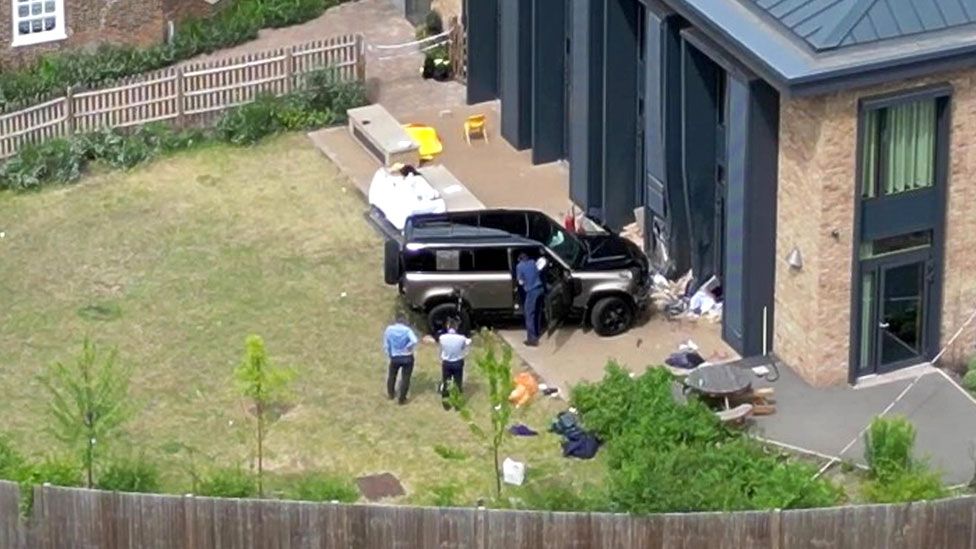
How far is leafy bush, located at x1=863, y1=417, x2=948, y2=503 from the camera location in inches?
1250

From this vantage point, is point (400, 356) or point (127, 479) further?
point (400, 356)

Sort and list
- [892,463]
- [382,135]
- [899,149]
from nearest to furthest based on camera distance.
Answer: [892,463] → [899,149] → [382,135]

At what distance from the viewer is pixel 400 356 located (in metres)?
35.1

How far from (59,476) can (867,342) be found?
1099 cm

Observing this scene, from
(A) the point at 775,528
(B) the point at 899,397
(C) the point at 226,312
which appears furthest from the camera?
(C) the point at 226,312

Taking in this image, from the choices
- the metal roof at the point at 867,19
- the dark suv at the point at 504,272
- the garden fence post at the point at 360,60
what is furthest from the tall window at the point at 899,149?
the garden fence post at the point at 360,60

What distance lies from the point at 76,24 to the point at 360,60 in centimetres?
587

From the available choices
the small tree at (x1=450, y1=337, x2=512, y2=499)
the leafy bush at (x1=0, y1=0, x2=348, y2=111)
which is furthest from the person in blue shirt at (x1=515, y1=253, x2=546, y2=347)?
the leafy bush at (x1=0, y1=0, x2=348, y2=111)

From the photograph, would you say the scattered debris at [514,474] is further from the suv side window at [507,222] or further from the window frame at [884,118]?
the window frame at [884,118]

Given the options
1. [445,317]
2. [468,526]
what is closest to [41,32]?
[445,317]

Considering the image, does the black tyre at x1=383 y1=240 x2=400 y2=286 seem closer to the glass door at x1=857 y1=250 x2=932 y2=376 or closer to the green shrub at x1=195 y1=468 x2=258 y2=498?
the green shrub at x1=195 y1=468 x2=258 y2=498

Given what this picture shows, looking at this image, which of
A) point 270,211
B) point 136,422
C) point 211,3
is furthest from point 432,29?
point 136,422

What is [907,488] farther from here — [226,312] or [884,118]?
[226,312]

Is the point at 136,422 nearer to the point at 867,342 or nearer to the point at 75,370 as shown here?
the point at 75,370
